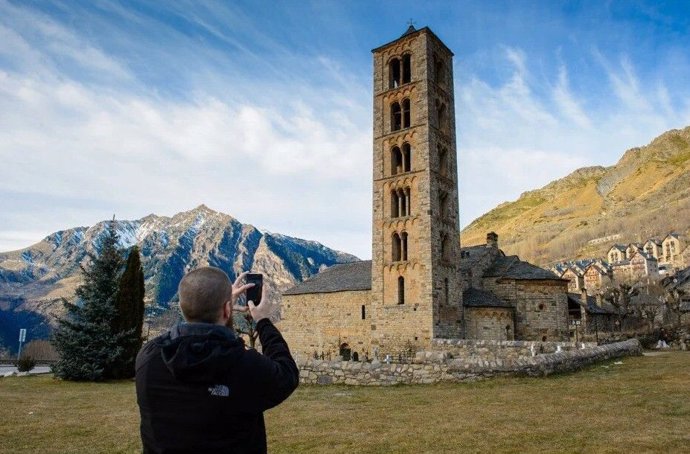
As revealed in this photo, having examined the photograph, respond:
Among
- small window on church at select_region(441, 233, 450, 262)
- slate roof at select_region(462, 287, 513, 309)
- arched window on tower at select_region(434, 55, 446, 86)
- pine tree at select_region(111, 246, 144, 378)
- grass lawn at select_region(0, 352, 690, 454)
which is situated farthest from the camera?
arched window on tower at select_region(434, 55, 446, 86)

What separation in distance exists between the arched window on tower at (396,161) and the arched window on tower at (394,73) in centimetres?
506

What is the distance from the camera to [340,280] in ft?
126

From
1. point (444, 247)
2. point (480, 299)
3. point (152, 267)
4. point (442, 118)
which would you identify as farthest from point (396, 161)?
point (152, 267)

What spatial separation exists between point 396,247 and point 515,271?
8766 mm

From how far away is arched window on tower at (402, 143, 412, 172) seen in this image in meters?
34.3

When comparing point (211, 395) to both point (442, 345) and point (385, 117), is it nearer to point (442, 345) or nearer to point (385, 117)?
point (442, 345)

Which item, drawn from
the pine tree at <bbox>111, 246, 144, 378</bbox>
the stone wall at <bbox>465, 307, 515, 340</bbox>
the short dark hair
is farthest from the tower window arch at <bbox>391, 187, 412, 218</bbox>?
the short dark hair

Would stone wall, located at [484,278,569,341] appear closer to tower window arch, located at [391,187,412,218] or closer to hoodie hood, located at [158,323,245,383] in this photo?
tower window arch, located at [391,187,412,218]

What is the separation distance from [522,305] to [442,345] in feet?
26.8

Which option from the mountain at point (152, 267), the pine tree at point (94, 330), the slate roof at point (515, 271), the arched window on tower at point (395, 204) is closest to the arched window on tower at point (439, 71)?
the arched window on tower at point (395, 204)

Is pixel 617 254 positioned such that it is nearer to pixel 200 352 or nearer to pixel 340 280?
pixel 340 280

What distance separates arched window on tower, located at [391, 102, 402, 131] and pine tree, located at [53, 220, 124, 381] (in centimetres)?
2118

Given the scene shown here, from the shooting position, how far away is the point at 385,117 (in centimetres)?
3612

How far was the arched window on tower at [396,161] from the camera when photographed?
3488 centimetres
